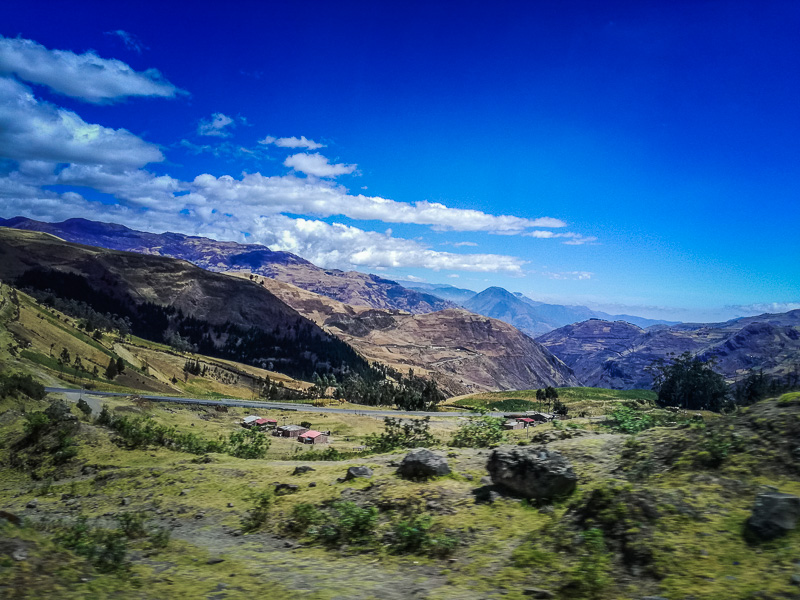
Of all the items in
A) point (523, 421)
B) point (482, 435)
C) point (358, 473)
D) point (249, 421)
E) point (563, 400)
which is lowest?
point (249, 421)

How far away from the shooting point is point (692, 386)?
104 meters

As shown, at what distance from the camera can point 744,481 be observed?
9.34 m

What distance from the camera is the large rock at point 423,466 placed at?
47.7 ft

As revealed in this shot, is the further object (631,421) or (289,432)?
(289,432)

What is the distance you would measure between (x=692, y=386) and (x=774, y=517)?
383 ft

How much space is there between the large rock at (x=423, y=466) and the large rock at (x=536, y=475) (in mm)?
2388

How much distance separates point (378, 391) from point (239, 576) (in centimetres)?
12145

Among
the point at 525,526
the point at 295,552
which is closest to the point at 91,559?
the point at 295,552

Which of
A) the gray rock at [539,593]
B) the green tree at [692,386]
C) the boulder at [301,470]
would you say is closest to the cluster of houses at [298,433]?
the boulder at [301,470]

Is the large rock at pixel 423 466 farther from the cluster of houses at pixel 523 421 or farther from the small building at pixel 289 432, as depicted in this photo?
the small building at pixel 289 432

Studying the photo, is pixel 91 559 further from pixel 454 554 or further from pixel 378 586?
pixel 454 554

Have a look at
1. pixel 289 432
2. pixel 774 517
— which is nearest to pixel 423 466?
pixel 774 517

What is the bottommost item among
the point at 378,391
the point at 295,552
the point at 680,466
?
the point at 378,391

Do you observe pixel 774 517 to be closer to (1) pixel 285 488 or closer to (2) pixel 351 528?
(2) pixel 351 528
